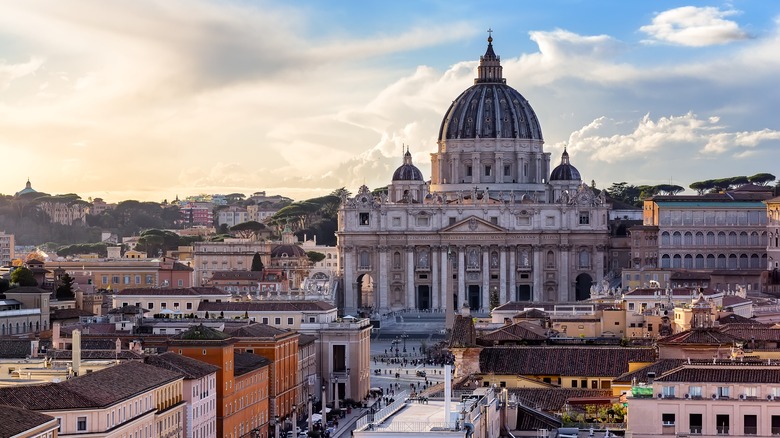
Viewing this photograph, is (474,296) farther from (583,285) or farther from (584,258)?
(584,258)

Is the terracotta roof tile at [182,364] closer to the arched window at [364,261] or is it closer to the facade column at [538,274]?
the facade column at [538,274]

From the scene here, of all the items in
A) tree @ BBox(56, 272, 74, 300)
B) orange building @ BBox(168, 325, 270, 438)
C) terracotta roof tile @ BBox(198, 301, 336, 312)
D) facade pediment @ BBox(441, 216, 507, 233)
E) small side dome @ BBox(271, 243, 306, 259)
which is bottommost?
orange building @ BBox(168, 325, 270, 438)

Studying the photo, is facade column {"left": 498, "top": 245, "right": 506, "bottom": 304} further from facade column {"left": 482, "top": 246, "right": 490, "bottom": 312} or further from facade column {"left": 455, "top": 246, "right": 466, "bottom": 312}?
facade column {"left": 455, "top": 246, "right": 466, "bottom": 312}

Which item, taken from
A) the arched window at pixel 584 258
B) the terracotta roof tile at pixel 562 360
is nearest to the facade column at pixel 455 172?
the arched window at pixel 584 258

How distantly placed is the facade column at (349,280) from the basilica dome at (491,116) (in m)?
21.4

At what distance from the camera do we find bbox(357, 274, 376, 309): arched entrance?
177962 mm

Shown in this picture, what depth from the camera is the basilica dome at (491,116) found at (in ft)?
641

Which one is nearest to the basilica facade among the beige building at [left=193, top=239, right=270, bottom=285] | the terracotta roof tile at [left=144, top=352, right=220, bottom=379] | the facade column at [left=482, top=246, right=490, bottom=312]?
the facade column at [left=482, top=246, right=490, bottom=312]

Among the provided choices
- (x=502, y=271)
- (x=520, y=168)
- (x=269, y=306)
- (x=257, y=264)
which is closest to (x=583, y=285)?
(x=502, y=271)

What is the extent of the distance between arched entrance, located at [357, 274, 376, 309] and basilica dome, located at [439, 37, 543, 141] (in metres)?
14.4

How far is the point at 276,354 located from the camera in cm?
8488

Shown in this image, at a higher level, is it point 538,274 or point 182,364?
point 538,274

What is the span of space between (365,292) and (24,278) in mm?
70656

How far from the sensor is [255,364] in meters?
79.9
